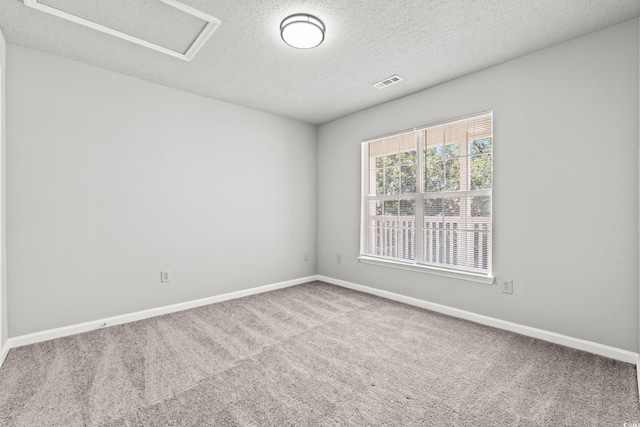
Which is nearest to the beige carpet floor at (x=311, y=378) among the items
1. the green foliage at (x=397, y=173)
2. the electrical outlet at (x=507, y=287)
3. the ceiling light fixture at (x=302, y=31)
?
the electrical outlet at (x=507, y=287)

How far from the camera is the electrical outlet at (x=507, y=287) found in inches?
111

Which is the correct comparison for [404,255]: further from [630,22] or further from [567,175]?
[630,22]

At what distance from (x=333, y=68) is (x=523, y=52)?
1737 mm

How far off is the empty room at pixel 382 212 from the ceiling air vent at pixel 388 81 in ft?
0.09

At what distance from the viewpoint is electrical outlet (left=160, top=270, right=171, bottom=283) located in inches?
131

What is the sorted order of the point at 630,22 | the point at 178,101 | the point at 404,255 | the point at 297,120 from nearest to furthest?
the point at 630,22 → the point at 178,101 → the point at 404,255 → the point at 297,120

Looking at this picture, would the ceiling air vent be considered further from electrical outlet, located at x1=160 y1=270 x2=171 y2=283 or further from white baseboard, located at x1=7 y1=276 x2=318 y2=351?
electrical outlet, located at x1=160 y1=270 x2=171 y2=283

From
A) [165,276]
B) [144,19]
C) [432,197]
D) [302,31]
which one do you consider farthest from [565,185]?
[165,276]

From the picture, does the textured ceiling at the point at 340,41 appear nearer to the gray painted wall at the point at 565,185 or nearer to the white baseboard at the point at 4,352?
the gray painted wall at the point at 565,185

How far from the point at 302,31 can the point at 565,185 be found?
253 cm

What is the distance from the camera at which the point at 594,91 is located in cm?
238

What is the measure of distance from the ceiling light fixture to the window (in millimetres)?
1812

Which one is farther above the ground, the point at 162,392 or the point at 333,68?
the point at 333,68

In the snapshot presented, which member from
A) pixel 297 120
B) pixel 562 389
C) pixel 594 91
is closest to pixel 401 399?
pixel 562 389
